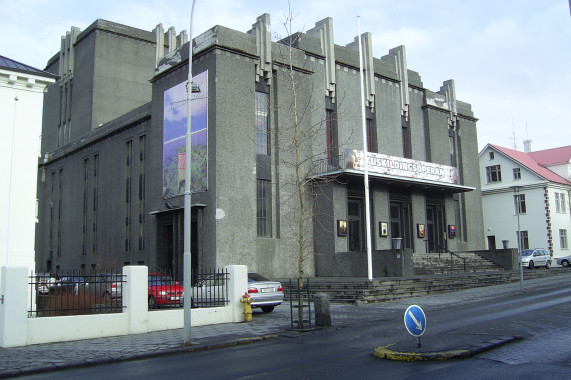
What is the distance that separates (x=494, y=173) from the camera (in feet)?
179

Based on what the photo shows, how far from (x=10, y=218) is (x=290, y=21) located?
1281 cm

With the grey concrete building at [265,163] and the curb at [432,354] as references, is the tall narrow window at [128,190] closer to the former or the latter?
the grey concrete building at [265,163]

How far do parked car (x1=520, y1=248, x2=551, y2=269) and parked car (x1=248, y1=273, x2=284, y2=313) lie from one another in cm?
2706

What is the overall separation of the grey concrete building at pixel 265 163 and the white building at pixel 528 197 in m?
8.94

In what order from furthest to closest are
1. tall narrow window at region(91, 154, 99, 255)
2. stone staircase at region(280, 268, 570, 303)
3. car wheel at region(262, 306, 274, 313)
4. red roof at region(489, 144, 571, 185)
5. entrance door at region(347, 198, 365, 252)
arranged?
red roof at region(489, 144, 571, 185) → tall narrow window at region(91, 154, 99, 255) → entrance door at region(347, 198, 365, 252) → stone staircase at region(280, 268, 570, 303) → car wheel at region(262, 306, 274, 313)

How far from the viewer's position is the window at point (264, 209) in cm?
3108

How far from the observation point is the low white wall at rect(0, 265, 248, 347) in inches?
506

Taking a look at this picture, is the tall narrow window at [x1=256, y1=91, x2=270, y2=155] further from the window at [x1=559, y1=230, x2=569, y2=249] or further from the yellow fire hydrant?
the window at [x1=559, y1=230, x2=569, y2=249]

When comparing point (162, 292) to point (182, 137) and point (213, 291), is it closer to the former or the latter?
point (213, 291)

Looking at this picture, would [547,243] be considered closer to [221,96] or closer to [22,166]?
[221,96]

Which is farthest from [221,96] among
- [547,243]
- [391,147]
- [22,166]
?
[547,243]

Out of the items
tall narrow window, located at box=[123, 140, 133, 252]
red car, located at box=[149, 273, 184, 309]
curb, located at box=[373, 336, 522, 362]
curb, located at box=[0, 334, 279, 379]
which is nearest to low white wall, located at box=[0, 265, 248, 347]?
red car, located at box=[149, 273, 184, 309]

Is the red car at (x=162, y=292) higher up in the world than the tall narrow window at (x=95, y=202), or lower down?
lower down

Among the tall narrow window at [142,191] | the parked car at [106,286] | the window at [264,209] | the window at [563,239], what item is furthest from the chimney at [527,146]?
the parked car at [106,286]
